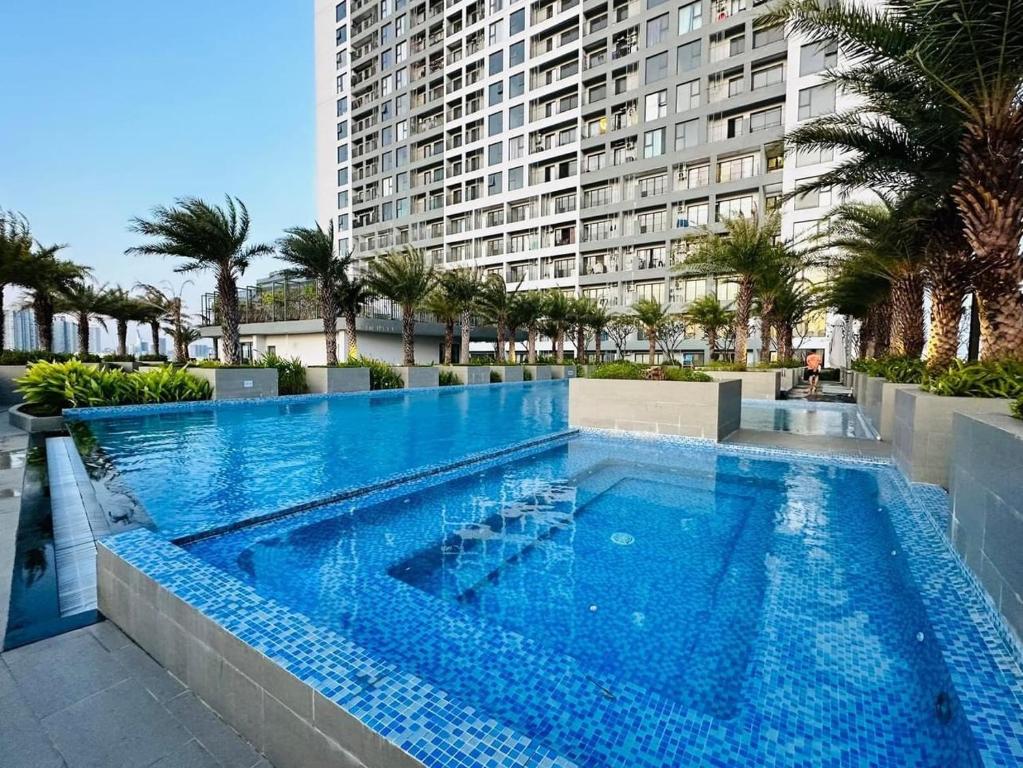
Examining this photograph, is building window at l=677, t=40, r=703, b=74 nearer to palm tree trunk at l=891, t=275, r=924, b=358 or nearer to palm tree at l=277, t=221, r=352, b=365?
palm tree at l=277, t=221, r=352, b=365

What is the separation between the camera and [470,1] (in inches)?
1841

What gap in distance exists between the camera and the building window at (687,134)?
1453 inches

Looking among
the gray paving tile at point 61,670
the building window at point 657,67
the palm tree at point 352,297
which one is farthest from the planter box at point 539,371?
the gray paving tile at point 61,670

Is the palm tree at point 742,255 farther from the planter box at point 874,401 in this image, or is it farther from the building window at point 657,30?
the building window at point 657,30

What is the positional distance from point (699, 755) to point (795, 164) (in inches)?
1575

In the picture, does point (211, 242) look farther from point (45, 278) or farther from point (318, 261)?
point (45, 278)

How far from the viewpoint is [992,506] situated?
11.1 ft

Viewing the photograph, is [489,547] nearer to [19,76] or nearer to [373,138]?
[19,76]

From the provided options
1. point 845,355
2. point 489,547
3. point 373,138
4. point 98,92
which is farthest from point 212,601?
point 373,138

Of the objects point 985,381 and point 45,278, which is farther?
point 45,278

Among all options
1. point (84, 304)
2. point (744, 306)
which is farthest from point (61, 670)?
point (84, 304)

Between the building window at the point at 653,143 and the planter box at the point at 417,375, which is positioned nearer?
the planter box at the point at 417,375

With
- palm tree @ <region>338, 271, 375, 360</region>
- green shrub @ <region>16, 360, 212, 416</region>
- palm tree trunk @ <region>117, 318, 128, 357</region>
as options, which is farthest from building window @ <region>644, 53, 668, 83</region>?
palm tree trunk @ <region>117, 318, 128, 357</region>

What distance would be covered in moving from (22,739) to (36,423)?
37.5 ft
